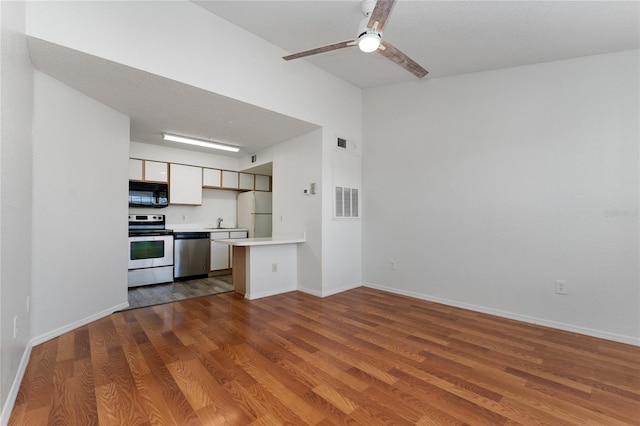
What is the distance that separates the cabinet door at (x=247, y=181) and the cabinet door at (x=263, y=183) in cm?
15

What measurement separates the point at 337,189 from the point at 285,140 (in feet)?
4.18

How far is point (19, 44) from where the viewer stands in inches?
74.2

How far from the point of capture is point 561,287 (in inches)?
115

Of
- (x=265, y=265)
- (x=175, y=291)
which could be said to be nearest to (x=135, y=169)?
(x=175, y=291)

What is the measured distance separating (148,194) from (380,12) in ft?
15.6

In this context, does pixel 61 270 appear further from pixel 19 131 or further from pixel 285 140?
pixel 285 140

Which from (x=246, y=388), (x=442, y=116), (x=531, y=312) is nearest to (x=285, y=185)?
(x=442, y=116)

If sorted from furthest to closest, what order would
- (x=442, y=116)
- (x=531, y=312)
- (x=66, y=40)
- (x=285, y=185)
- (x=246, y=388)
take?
(x=285, y=185)
(x=442, y=116)
(x=531, y=312)
(x=66, y=40)
(x=246, y=388)

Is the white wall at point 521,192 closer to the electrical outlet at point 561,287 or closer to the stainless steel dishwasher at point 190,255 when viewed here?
the electrical outlet at point 561,287

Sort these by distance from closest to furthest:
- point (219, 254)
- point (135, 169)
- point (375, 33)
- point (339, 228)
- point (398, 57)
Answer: point (375, 33)
point (398, 57)
point (339, 228)
point (135, 169)
point (219, 254)

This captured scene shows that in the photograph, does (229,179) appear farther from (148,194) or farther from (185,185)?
(148,194)

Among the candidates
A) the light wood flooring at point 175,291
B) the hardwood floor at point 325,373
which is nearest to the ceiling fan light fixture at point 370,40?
the hardwood floor at point 325,373

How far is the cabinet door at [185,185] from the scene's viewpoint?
516 centimetres

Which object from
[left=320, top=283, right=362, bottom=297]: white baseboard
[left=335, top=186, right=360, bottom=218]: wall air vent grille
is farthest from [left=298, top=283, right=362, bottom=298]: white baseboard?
[left=335, top=186, right=360, bottom=218]: wall air vent grille
